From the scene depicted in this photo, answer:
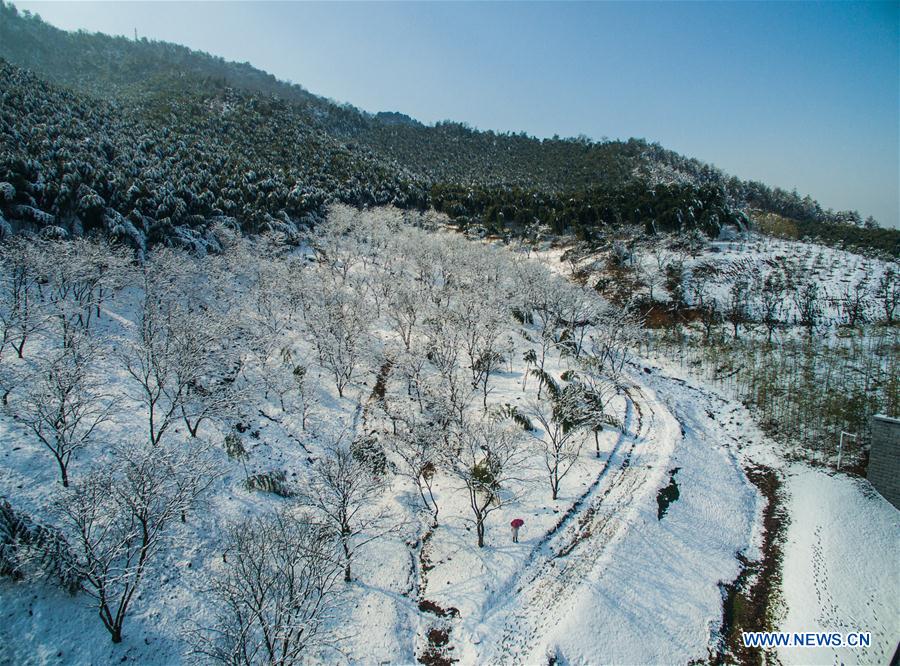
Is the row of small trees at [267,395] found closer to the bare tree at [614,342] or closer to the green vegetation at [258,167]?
the bare tree at [614,342]

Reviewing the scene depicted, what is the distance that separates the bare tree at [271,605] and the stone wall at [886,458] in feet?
124

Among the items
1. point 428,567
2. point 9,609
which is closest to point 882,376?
point 428,567

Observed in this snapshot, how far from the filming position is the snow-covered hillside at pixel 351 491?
19.3 metres

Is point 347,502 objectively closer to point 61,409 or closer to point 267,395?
point 61,409

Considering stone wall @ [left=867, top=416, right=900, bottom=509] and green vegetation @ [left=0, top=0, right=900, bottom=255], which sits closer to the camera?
stone wall @ [left=867, top=416, right=900, bottom=509]

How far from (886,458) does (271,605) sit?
1593 inches

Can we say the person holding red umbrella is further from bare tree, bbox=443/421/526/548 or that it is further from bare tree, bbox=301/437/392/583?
bare tree, bbox=301/437/392/583

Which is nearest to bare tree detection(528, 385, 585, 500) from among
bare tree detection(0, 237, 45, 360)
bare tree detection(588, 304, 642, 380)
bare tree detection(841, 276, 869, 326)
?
bare tree detection(588, 304, 642, 380)

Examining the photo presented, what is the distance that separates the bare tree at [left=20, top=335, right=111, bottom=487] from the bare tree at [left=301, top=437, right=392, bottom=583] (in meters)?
13.1

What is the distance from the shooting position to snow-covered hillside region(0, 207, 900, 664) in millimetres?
19328

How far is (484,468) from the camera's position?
29031 mm

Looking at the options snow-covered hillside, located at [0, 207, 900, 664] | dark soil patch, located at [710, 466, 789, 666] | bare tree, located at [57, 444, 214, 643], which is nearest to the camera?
bare tree, located at [57, 444, 214, 643]

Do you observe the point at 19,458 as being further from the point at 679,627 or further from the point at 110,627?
the point at 679,627

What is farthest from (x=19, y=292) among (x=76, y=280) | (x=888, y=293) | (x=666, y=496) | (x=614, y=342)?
(x=888, y=293)
